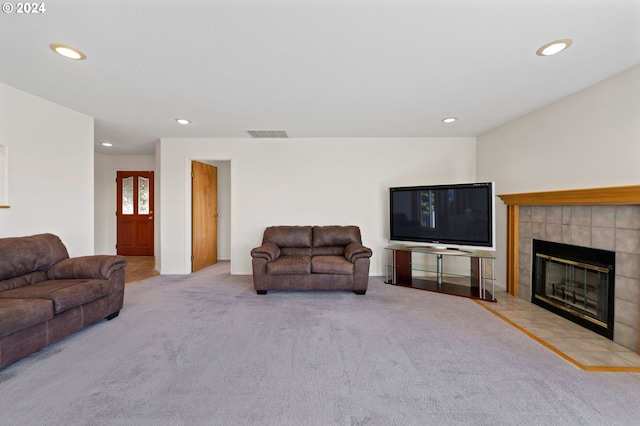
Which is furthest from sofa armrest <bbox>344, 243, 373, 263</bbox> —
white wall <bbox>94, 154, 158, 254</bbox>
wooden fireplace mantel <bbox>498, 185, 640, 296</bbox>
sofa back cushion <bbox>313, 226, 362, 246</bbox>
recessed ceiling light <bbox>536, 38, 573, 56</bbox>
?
white wall <bbox>94, 154, 158, 254</bbox>

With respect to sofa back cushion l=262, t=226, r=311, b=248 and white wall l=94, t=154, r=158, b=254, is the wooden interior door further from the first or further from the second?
white wall l=94, t=154, r=158, b=254

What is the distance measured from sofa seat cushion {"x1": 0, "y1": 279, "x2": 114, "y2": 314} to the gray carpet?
1.14 ft

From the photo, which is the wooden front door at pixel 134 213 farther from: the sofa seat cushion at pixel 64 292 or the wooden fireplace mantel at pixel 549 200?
the wooden fireplace mantel at pixel 549 200

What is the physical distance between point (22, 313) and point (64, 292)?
329mm

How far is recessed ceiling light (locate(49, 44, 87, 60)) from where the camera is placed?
1.89 metres

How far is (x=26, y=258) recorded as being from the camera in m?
2.40

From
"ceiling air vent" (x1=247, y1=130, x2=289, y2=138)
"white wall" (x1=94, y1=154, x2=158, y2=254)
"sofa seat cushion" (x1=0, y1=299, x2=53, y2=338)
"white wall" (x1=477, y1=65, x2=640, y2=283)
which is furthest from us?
"white wall" (x1=94, y1=154, x2=158, y2=254)

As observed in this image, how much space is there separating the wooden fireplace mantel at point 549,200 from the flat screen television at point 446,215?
369 mm

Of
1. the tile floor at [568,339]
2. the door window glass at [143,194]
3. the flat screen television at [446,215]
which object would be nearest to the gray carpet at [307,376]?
the tile floor at [568,339]

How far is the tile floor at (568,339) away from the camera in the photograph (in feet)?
6.32

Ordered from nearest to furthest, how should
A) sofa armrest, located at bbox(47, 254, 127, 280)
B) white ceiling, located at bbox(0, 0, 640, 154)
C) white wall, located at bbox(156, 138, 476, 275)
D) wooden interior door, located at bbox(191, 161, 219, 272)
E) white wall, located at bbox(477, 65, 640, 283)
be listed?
1. white ceiling, located at bbox(0, 0, 640, 154)
2. white wall, located at bbox(477, 65, 640, 283)
3. sofa armrest, located at bbox(47, 254, 127, 280)
4. white wall, located at bbox(156, 138, 476, 275)
5. wooden interior door, located at bbox(191, 161, 219, 272)

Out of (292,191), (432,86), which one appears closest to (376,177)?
(292,191)

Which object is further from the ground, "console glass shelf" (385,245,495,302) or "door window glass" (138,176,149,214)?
"door window glass" (138,176,149,214)

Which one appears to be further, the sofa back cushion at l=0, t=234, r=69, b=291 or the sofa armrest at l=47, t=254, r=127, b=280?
the sofa armrest at l=47, t=254, r=127, b=280
